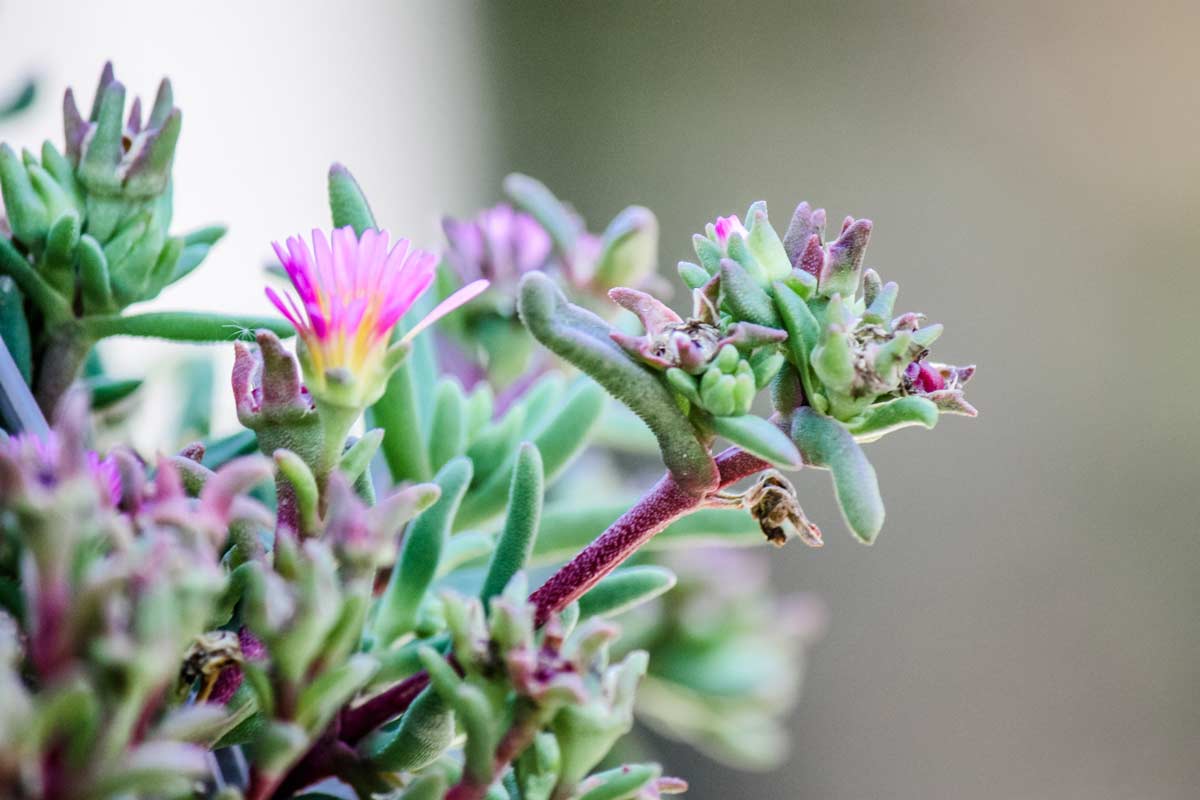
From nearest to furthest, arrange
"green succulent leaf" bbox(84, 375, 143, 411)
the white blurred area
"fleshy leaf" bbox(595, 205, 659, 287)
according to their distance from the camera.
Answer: "green succulent leaf" bbox(84, 375, 143, 411)
"fleshy leaf" bbox(595, 205, 659, 287)
the white blurred area

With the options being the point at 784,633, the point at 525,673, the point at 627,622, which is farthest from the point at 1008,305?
the point at 525,673

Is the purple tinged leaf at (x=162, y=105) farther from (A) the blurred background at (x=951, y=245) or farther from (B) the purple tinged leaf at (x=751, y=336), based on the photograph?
(A) the blurred background at (x=951, y=245)

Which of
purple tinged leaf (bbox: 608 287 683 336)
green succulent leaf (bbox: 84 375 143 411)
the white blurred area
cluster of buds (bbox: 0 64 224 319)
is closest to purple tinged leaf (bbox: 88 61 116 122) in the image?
cluster of buds (bbox: 0 64 224 319)

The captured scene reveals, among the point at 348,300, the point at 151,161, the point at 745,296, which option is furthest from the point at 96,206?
the point at 745,296

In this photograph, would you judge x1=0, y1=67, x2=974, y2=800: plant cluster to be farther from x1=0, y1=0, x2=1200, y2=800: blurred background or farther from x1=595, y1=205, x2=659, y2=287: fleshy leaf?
x1=0, y1=0, x2=1200, y2=800: blurred background

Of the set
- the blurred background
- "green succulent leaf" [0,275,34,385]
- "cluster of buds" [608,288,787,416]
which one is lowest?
the blurred background

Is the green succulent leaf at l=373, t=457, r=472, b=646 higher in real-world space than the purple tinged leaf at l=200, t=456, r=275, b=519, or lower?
lower

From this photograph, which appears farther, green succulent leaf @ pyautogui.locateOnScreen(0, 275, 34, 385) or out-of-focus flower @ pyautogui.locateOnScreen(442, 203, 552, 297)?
out-of-focus flower @ pyautogui.locateOnScreen(442, 203, 552, 297)

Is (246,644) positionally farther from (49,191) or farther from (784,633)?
Result: (784,633)
